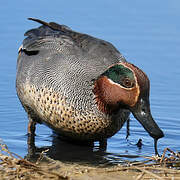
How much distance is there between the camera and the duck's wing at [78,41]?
21.7 ft

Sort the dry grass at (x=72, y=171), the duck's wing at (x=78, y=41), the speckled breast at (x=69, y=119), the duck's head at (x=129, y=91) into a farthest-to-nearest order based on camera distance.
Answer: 1. the duck's wing at (x=78, y=41)
2. the speckled breast at (x=69, y=119)
3. the duck's head at (x=129, y=91)
4. the dry grass at (x=72, y=171)

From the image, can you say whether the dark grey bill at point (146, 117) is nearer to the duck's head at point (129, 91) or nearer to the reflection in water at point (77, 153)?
the duck's head at point (129, 91)

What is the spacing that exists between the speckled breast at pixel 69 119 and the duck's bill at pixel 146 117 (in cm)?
→ 48

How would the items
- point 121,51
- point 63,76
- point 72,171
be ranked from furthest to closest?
1. point 121,51
2. point 63,76
3. point 72,171

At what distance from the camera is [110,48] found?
266 inches

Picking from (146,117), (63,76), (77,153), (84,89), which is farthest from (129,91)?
(77,153)

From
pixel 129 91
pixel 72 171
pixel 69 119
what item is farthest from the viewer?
pixel 69 119

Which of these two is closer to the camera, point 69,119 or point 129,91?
point 129,91

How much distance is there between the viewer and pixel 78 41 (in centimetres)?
686

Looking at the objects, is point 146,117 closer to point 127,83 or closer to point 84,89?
point 127,83

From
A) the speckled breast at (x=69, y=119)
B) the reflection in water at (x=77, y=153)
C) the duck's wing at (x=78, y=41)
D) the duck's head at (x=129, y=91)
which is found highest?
the duck's wing at (x=78, y=41)

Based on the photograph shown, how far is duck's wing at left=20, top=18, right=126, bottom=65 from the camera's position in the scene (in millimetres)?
6621

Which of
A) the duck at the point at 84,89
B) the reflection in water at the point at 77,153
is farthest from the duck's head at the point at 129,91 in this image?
the reflection in water at the point at 77,153

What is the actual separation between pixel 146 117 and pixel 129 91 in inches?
12.8
